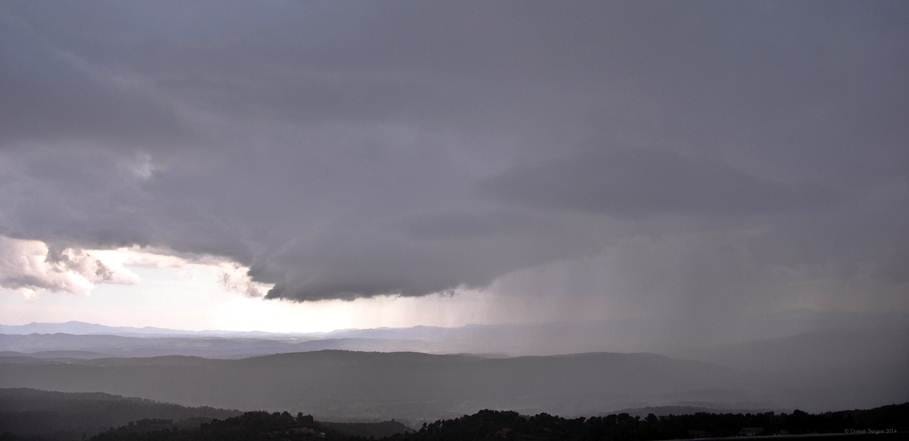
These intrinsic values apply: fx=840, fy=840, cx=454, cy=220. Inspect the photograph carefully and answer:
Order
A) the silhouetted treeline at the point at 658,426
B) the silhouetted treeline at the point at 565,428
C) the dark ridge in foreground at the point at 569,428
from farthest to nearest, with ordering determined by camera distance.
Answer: the silhouetted treeline at the point at 565,428
the silhouetted treeline at the point at 658,426
the dark ridge in foreground at the point at 569,428

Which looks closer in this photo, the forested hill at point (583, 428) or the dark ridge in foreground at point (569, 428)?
the dark ridge in foreground at point (569, 428)

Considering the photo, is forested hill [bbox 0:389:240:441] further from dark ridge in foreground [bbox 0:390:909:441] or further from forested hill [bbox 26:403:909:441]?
forested hill [bbox 26:403:909:441]

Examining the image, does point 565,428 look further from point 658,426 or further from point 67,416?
point 67,416

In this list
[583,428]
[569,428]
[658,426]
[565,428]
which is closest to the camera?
[658,426]

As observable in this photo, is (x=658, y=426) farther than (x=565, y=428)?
No

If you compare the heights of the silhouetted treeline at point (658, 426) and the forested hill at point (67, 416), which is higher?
the silhouetted treeline at point (658, 426)

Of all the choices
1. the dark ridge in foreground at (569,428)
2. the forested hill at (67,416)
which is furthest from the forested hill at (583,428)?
the forested hill at (67,416)

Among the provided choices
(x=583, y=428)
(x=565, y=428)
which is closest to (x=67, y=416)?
(x=565, y=428)

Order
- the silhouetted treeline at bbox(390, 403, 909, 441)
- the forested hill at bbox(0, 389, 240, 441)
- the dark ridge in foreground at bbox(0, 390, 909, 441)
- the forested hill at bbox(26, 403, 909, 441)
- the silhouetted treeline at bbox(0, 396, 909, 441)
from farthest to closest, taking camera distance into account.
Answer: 1. the forested hill at bbox(0, 389, 240, 441)
2. the silhouetted treeline at bbox(0, 396, 909, 441)
3. the silhouetted treeline at bbox(390, 403, 909, 441)
4. the forested hill at bbox(26, 403, 909, 441)
5. the dark ridge in foreground at bbox(0, 390, 909, 441)

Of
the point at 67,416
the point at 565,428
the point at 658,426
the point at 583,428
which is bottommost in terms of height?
the point at 67,416

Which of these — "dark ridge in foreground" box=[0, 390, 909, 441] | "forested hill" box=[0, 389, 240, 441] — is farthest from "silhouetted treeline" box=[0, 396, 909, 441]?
"forested hill" box=[0, 389, 240, 441]

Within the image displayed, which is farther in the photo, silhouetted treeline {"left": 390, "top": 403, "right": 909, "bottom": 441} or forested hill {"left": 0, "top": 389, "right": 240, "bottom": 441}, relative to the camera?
forested hill {"left": 0, "top": 389, "right": 240, "bottom": 441}

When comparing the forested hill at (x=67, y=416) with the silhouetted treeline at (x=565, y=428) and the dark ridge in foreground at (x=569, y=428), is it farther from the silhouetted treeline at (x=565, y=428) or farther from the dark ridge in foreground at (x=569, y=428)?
the silhouetted treeline at (x=565, y=428)

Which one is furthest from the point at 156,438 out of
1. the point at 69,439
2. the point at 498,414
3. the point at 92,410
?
the point at 92,410
